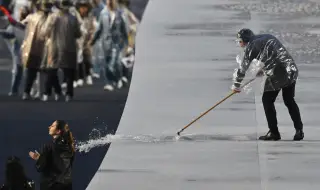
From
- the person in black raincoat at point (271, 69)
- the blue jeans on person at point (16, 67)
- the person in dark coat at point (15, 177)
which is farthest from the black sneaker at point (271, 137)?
the person in dark coat at point (15, 177)

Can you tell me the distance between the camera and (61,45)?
924 inches

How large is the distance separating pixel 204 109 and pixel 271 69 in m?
2.76

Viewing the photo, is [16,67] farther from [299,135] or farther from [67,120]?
[299,135]

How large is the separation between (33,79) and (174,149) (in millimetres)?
5030

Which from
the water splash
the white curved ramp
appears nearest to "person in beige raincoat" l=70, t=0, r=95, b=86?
the white curved ramp

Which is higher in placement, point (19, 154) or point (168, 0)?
point (19, 154)

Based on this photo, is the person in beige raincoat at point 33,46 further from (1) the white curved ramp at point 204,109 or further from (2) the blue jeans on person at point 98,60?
(1) the white curved ramp at point 204,109

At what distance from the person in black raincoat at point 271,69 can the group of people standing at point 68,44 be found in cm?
480

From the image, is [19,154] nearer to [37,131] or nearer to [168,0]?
[37,131]

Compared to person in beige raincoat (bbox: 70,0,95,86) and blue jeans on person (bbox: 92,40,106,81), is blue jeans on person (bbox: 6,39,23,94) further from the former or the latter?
blue jeans on person (bbox: 92,40,106,81)

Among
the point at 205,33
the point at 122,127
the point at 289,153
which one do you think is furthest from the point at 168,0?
the point at 289,153

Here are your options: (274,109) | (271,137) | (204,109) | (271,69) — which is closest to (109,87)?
(204,109)

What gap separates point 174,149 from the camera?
19297 millimetres

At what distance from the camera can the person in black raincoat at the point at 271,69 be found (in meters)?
19.0
